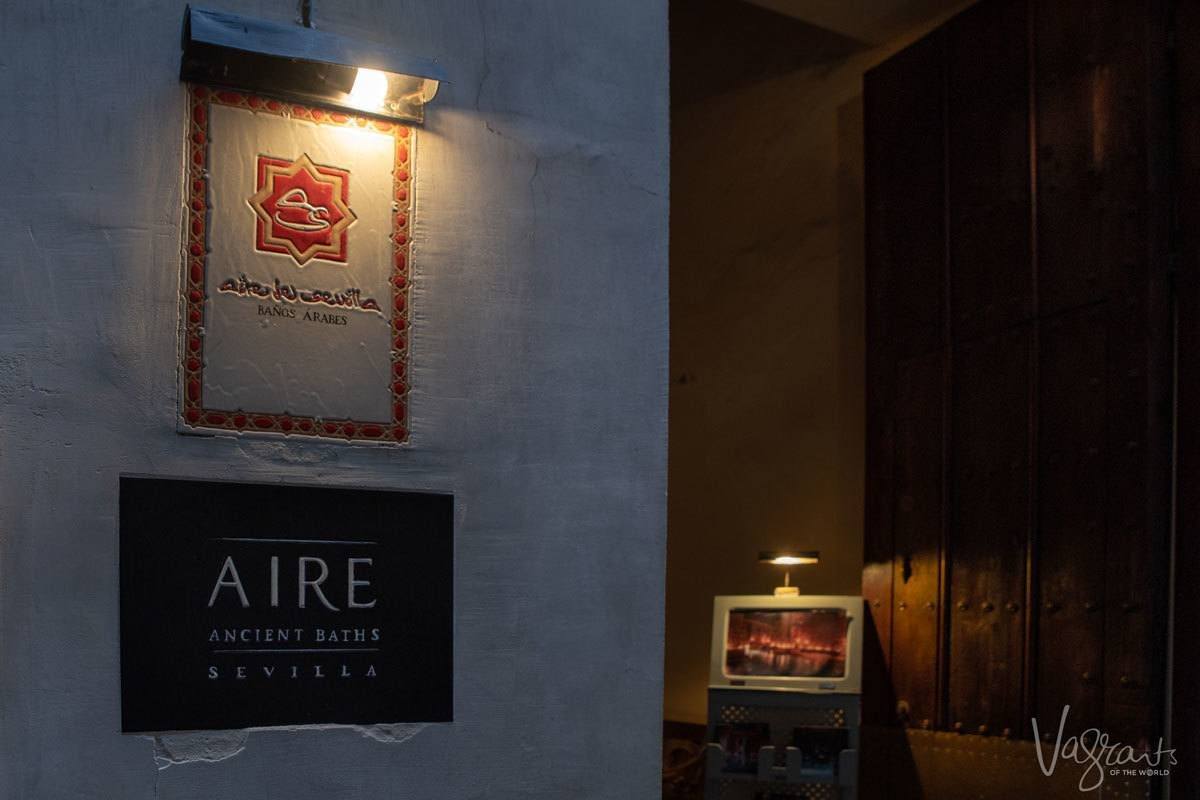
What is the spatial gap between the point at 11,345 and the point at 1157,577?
4.03 m

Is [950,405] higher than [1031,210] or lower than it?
lower

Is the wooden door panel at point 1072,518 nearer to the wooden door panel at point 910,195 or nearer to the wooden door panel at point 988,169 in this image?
the wooden door panel at point 988,169

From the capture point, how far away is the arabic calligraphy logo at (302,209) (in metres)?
3.63

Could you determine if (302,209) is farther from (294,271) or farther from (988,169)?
(988,169)

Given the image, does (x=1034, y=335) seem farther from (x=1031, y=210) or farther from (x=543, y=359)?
(x=543, y=359)

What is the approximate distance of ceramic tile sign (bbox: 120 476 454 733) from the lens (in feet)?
11.3

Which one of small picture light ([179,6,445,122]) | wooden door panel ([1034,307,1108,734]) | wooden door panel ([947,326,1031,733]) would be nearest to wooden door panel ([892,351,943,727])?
wooden door panel ([947,326,1031,733])

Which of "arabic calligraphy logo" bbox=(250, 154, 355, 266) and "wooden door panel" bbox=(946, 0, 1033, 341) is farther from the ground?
"wooden door panel" bbox=(946, 0, 1033, 341)

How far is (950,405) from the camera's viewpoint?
6461mm

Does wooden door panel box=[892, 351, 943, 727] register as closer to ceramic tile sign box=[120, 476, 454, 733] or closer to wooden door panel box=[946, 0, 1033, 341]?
wooden door panel box=[946, 0, 1033, 341]

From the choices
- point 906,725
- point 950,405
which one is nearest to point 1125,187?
point 950,405

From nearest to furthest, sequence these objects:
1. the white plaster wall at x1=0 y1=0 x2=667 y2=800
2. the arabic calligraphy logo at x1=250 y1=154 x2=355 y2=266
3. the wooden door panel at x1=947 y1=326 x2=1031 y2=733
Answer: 1. the white plaster wall at x1=0 y1=0 x2=667 y2=800
2. the arabic calligraphy logo at x1=250 y1=154 x2=355 y2=266
3. the wooden door panel at x1=947 y1=326 x2=1031 y2=733

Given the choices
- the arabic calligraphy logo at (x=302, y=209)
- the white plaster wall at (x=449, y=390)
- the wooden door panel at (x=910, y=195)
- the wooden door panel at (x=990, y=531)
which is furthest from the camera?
the wooden door panel at (x=910, y=195)

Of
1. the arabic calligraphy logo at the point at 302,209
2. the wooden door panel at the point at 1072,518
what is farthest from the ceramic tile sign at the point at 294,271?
the wooden door panel at the point at 1072,518
